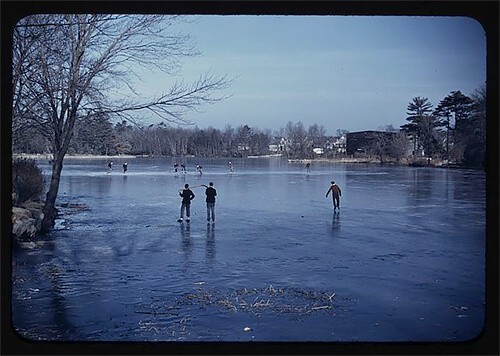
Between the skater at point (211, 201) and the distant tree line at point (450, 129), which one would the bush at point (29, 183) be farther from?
the distant tree line at point (450, 129)

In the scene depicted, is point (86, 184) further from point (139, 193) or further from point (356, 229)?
point (356, 229)

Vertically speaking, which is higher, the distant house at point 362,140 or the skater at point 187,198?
the distant house at point 362,140

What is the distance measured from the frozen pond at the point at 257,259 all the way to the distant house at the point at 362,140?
352 mm

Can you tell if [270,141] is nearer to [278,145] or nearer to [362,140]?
[278,145]

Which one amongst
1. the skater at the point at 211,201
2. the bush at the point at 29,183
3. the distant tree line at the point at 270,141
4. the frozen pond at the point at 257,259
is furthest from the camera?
the skater at the point at 211,201

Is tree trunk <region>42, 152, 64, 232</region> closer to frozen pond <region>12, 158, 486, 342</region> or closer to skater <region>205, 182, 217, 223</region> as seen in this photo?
frozen pond <region>12, 158, 486, 342</region>

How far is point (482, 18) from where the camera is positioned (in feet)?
8.05

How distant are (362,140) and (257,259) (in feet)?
7.47

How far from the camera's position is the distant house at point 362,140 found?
16.9ft

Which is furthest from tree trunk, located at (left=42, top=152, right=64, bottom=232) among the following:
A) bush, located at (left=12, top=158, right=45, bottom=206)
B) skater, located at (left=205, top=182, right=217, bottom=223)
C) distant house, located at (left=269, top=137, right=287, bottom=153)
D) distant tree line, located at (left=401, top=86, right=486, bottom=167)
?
distant tree line, located at (left=401, top=86, right=486, bottom=167)

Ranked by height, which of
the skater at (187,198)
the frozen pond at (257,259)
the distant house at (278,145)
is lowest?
the frozen pond at (257,259)

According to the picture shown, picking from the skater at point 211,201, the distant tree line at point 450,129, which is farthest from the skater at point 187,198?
the distant tree line at point 450,129

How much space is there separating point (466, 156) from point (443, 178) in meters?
1.59

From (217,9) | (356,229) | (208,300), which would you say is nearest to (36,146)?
(208,300)
